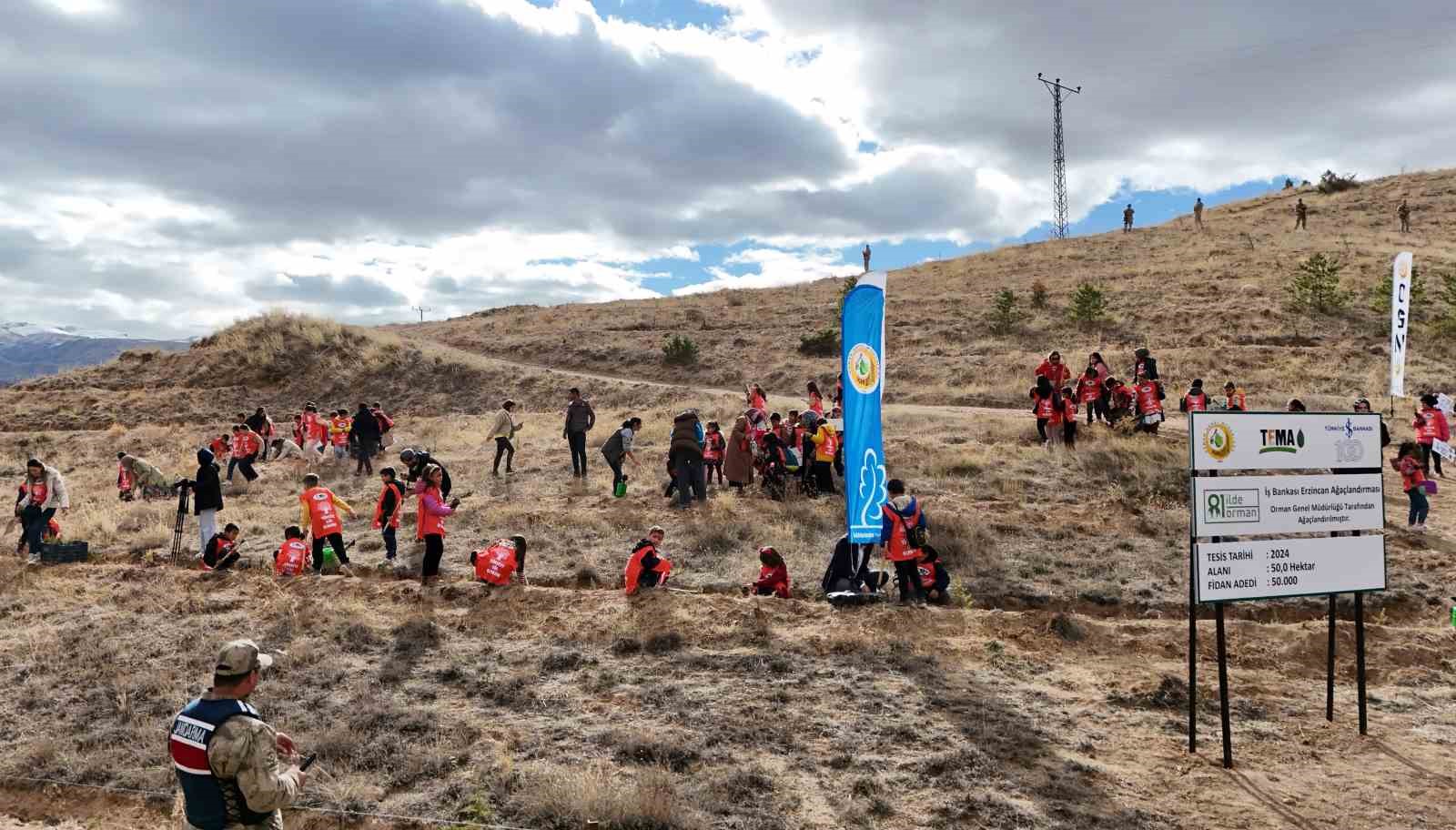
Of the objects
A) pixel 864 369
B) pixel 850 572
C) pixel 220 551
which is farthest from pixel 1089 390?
pixel 220 551

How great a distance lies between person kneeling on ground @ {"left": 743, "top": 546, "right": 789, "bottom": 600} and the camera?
1128 cm

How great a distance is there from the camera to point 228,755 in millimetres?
4035

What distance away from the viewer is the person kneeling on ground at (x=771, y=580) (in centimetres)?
1128

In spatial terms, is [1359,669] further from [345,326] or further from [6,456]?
[345,326]

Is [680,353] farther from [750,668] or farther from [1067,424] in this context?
[750,668]

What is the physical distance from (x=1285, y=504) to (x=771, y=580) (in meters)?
5.94

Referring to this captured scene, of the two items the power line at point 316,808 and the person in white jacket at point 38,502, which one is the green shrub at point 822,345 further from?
the power line at point 316,808

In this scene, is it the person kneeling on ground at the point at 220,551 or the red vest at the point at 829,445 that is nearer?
the person kneeling on ground at the point at 220,551

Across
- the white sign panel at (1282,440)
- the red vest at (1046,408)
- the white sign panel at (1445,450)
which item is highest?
the red vest at (1046,408)

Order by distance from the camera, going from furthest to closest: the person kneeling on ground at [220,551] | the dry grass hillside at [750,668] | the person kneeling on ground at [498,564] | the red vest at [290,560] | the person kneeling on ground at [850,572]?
the person kneeling on ground at [220,551], the red vest at [290,560], the person kneeling on ground at [498,564], the person kneeling on ground at [850,572], the dry grass hillside at [750,668]

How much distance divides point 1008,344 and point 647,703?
2930 centimetres

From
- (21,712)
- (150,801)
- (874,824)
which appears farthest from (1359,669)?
(21,712)

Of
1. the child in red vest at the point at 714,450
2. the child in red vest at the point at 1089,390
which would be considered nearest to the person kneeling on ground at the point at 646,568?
the child in red vest at the point at 714,450

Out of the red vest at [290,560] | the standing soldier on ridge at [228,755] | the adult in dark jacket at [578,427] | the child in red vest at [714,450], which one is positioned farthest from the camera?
the adult in dark jacket at [578,427]
